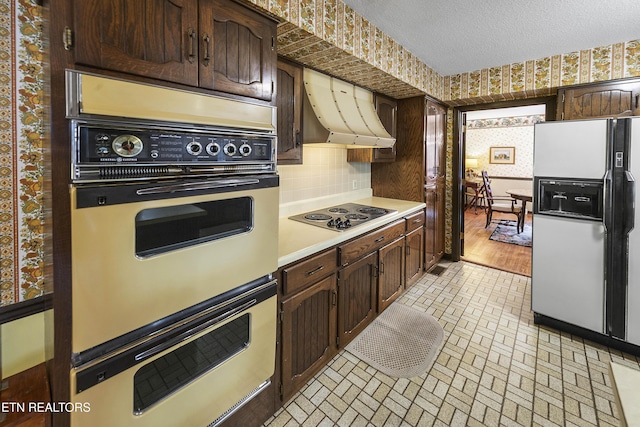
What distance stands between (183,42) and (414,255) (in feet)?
9.37

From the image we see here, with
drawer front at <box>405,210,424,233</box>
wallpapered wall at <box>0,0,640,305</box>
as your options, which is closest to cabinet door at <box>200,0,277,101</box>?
wallpapered wall at <box>0,0,640,305</box>

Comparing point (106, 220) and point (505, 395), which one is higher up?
point (106, 220)

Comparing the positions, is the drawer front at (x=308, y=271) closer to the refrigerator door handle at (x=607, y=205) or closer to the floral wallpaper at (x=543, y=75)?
the refrigerator door handle at (x=607, y=205)

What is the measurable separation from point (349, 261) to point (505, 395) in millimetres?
1245

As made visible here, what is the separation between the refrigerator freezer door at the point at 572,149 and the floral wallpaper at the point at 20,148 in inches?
125

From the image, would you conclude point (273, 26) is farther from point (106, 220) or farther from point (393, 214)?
point (393, 214)

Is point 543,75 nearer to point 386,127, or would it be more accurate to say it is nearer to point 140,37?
point 386,127

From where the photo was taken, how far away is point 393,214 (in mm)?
2721

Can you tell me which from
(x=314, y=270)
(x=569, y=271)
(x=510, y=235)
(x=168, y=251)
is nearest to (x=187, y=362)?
(x=168, y=251)

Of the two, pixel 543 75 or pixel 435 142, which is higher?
pixel 543 75

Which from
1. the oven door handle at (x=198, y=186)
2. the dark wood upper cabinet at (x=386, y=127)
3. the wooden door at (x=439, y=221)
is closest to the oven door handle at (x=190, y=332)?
the oven door handle at (x=198, y=186)

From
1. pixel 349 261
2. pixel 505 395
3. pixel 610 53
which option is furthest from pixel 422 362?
pixel 610 53

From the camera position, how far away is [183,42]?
117 centimetres

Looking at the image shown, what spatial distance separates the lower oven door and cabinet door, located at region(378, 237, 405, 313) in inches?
50.8
